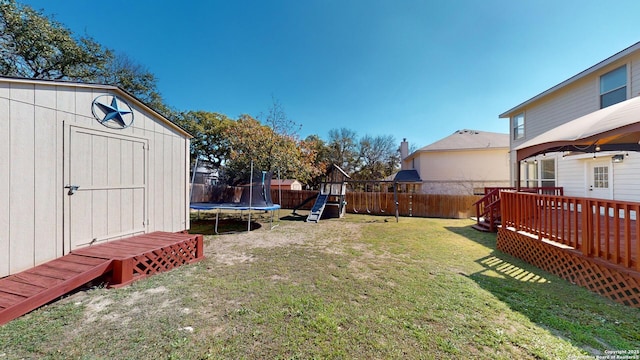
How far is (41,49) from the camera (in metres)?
11.2

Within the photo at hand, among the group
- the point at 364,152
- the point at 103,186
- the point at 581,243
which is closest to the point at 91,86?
the point at 103,186

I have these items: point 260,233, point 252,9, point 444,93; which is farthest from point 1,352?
point 444,93

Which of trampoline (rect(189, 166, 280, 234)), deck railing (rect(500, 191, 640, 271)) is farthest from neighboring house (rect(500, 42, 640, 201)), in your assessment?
trampoline (rect(189, 166, 280, 234))

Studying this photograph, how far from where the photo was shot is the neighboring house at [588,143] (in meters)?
5.09

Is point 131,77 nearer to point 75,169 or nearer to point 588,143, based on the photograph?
point 75,169

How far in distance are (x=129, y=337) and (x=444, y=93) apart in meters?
15.7

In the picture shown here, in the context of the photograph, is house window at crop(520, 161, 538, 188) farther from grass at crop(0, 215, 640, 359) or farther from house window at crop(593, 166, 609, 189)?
grass at crop(0, 215, 640, 359)

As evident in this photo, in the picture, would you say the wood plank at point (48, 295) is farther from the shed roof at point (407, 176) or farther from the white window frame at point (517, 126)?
the shed roof at point (407, 176)

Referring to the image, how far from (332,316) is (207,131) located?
19.2 m

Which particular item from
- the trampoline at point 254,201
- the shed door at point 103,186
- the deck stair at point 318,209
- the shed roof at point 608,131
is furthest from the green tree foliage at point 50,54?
the shed roof at point 608,131

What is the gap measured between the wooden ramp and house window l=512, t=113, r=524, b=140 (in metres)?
14.2

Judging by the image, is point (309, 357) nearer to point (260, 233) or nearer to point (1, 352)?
point (1, 352)

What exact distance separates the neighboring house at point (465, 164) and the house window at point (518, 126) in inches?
223

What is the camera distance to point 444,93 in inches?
519
